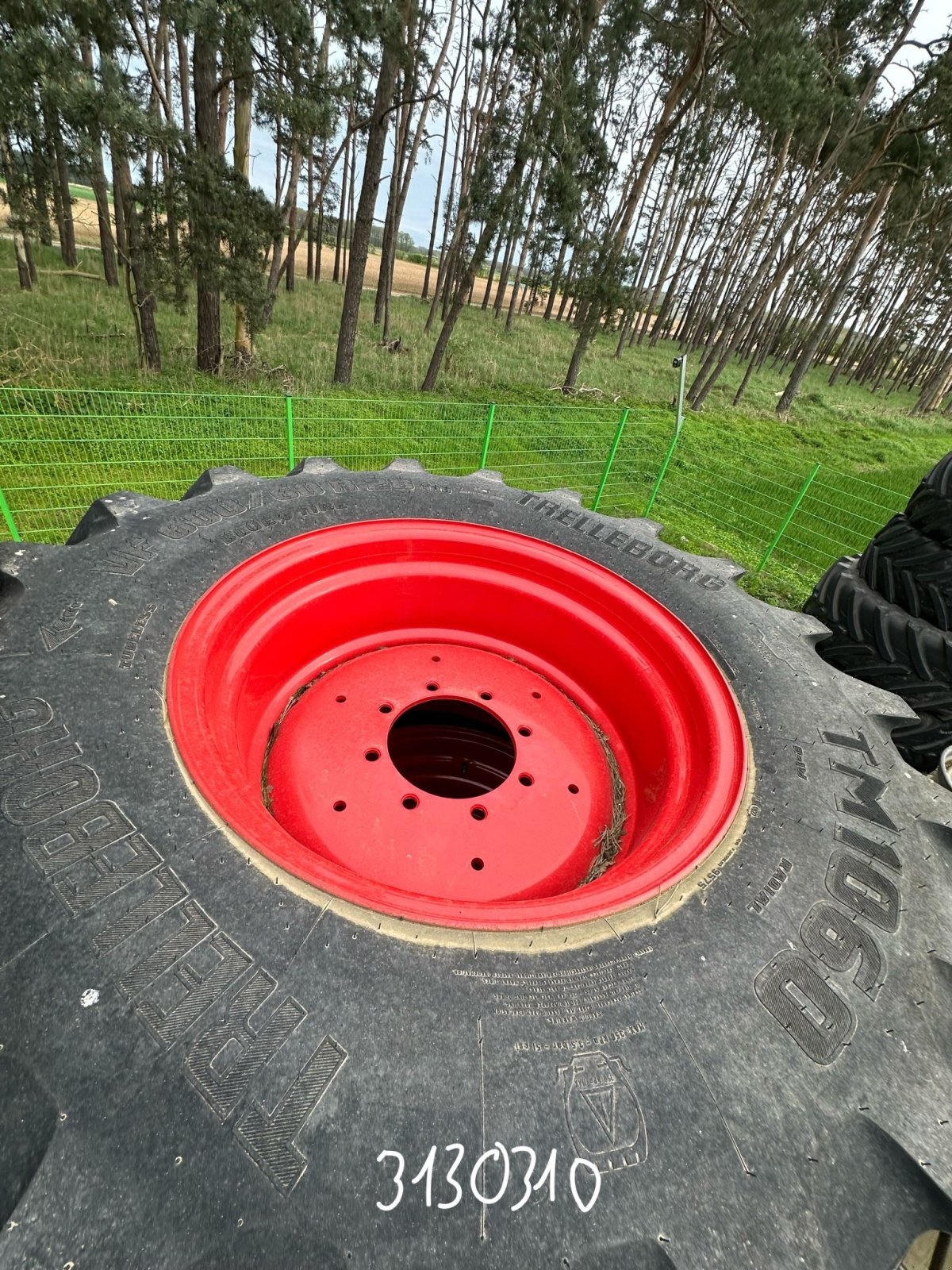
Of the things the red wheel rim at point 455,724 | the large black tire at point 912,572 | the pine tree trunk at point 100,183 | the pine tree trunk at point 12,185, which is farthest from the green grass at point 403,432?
the large black tire at point 912,572

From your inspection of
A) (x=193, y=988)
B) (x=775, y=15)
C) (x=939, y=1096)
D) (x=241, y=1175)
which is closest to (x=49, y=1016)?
(x=193, y=988)

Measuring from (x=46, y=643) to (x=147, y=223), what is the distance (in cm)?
1040

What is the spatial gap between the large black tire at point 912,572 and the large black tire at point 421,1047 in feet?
5.62

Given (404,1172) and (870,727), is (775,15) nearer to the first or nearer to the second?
(870,727)

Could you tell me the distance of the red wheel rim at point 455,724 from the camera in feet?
7.13

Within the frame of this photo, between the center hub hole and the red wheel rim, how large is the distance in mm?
16

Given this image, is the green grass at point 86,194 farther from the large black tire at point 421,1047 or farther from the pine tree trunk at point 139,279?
the large black tire at point 421,1047

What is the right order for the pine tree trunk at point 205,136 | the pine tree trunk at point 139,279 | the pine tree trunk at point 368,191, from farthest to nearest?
1. the pine tree trunk at point 368,191
2. the pine tree trunk at point 139,279
3. the pine tree trunk at point 205,136

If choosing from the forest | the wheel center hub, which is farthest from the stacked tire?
the forest

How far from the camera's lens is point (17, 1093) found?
4.12 feet

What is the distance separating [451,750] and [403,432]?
23.7 feet

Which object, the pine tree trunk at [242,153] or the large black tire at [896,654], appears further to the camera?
the pine tree trunk at [242,153]

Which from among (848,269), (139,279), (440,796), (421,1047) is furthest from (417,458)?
(848,269)

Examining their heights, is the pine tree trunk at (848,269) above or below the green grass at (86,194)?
above
